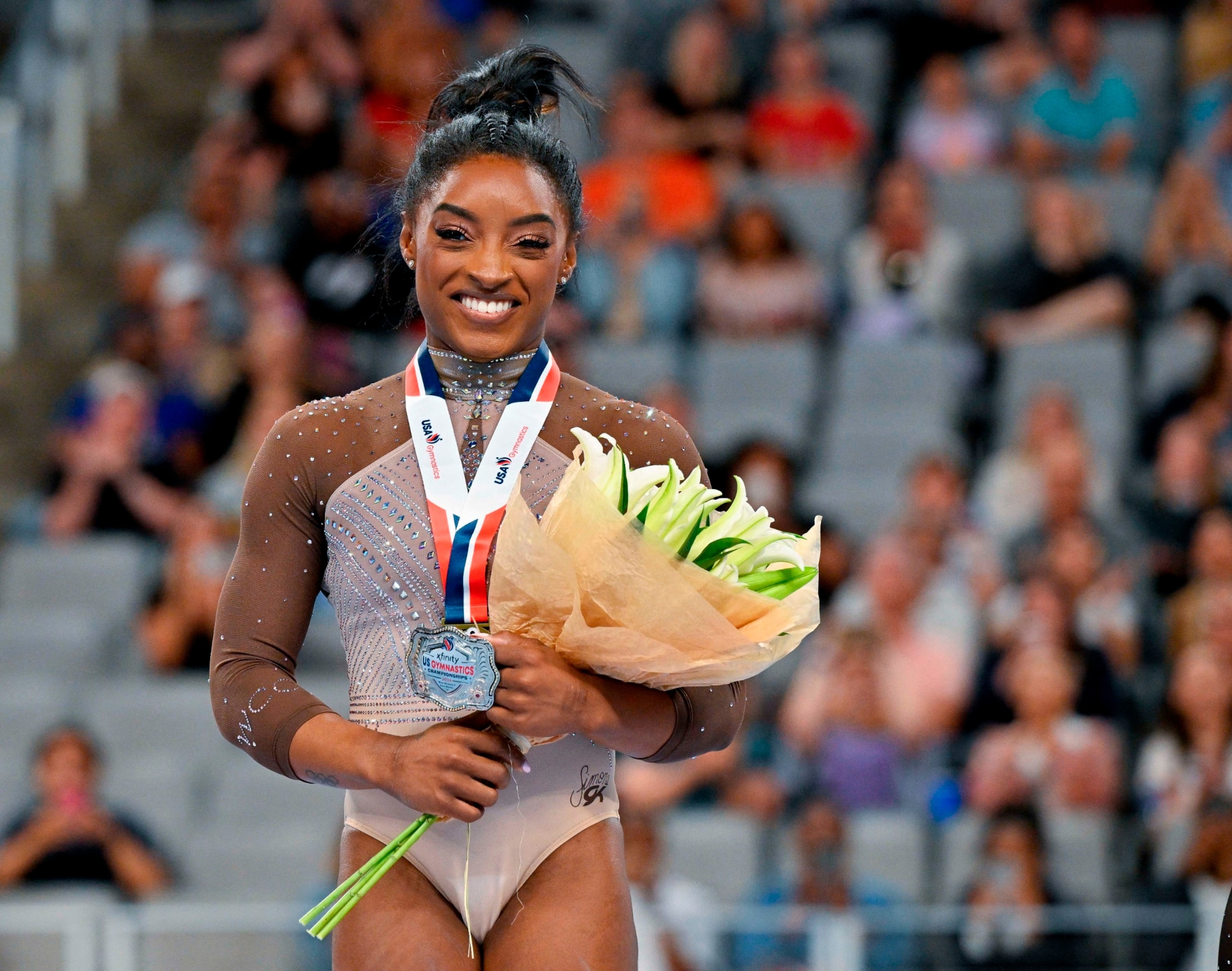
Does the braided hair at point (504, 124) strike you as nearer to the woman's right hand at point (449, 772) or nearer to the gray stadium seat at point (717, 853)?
the woman's right hand at point (449, 772)

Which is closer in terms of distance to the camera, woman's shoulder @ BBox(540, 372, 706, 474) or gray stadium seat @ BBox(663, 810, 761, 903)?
woman's shoulder @ BBox(540, 372, 706, 474)

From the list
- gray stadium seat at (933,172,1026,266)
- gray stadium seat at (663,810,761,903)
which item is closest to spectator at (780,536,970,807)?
gray stadium seat at (663,810,761,903)

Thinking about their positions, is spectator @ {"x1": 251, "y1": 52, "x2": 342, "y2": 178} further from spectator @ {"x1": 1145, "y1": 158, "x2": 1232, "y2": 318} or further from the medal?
the medal

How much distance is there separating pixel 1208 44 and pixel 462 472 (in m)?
6.51

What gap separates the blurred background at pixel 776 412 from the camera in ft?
18.6

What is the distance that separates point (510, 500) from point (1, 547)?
18.8 feet

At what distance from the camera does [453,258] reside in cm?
242

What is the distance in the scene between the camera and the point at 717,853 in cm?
581

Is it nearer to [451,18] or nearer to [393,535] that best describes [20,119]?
[451,18]

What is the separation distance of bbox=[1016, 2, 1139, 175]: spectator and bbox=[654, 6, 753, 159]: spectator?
1215mm

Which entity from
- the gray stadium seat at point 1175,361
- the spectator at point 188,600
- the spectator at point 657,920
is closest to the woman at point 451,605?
the spectator at point 657,920

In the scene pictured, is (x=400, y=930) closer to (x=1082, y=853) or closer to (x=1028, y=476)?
(x=1082, y=853)

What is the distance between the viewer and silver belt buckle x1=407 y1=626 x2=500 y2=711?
219 cm

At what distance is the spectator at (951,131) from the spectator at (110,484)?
3.33 metres
